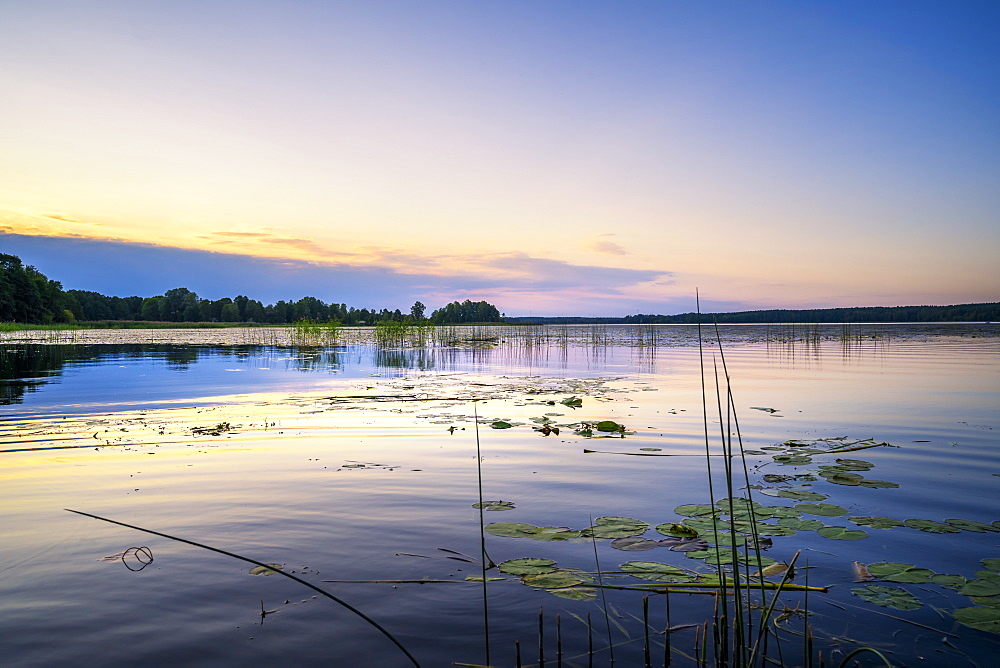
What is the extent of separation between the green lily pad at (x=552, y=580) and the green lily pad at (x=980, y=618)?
2472 millimetres

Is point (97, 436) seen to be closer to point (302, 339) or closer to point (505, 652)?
point (505, 652)

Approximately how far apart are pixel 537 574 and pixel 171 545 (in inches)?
139

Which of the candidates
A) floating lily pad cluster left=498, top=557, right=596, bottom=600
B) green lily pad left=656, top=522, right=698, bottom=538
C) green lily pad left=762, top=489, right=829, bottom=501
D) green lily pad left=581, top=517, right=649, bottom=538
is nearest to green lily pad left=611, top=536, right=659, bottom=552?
green lily pad left=581, top=517, right=649, bottom=538

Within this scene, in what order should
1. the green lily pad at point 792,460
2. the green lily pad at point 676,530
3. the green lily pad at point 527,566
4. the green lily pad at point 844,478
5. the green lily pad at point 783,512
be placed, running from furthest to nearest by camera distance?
the green lily pad at point 792,460
the green lily pad at point 844,478
the green lily pad at point 783,512
the green lily pad at point 676,530
the green lily pad at point 527,566

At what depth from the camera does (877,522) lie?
5328mm

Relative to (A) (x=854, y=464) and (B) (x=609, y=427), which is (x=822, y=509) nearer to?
(A) (x=854, y=464)

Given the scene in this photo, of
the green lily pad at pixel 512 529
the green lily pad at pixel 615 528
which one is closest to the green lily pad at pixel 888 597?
the green lily pad at pixel 615 528

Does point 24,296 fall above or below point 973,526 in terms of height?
above

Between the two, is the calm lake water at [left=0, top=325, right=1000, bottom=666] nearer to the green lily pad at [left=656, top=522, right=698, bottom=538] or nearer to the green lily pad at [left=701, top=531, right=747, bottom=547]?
the green lily pad at [left=656, top=522, right=698, bottom=538]

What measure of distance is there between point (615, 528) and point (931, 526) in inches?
118

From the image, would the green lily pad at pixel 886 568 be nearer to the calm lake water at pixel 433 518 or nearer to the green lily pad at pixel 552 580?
the calm lake water at pixel 433 518

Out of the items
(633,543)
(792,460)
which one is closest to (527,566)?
(633,543)

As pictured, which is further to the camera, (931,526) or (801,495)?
(801,495)

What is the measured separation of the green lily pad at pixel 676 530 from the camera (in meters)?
4.91
